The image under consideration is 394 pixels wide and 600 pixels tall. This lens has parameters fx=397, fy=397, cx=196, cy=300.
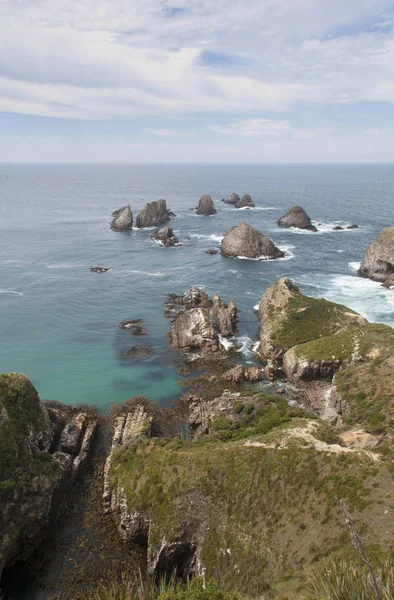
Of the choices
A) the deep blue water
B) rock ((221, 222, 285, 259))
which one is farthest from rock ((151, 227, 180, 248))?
rock ((221, 222, 285, 259))

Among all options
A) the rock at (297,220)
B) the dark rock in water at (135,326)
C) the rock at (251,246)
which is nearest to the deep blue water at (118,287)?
the dark rock in water at (135,326)

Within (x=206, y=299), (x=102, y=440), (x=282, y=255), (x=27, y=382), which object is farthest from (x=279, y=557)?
(x=282, y=255)

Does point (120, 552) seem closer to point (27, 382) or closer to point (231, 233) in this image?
point (27, 382)

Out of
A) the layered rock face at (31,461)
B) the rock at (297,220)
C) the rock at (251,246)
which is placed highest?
the rock at (297,220)

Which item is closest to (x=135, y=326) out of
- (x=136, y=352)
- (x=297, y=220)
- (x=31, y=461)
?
(x=136, y=352)

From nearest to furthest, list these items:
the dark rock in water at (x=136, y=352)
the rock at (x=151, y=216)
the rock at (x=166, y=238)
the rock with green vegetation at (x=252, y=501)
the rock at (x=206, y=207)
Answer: the rock with green vegetation at (x=252, y=501), the dark rock in water at (x=136, y=352), the rock at (x=166, y=238), the rock at (x=151, y=216), the rock at (x=206, y=207)

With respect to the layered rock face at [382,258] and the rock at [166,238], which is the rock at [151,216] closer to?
the rock at [166,238]

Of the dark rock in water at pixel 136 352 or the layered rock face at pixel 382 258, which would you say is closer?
the dark rock in water at pixel 136 352
